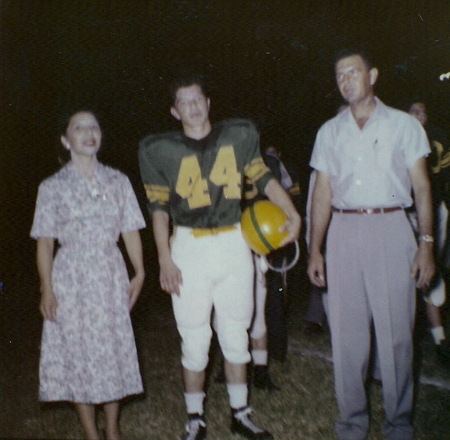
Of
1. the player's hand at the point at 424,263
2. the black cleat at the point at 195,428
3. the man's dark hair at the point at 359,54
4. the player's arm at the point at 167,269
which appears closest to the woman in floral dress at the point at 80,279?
the player's arm at the point at 167,269

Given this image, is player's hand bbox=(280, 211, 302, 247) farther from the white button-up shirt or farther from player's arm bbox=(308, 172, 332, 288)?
the white button-up shirt

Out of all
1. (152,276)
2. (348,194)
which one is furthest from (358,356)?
(152,276)

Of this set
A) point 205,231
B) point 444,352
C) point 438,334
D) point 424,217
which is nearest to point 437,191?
point 438,334

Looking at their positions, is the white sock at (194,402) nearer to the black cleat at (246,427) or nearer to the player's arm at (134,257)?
the black cleat at (246,427)

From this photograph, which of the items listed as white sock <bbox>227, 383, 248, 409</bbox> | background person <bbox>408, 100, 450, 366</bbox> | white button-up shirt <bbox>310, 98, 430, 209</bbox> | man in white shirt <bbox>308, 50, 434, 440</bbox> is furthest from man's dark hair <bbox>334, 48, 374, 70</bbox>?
white sock <bbox>227, 383, 248, 409</bbox>

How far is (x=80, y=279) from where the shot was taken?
2373 millimetres

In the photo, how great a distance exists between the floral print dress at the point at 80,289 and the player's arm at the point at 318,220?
43.6 inches

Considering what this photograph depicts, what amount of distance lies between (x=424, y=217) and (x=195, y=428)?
1726mm

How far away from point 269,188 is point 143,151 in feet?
2.38

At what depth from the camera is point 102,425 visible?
2898 millimetres

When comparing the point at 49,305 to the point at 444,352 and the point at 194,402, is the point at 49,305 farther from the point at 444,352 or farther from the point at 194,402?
the point at 444,352

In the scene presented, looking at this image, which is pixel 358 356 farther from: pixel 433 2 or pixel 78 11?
pixel 78 11

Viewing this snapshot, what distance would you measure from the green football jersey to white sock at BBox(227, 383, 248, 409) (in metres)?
0.94

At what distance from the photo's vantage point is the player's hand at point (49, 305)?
2354 mm
